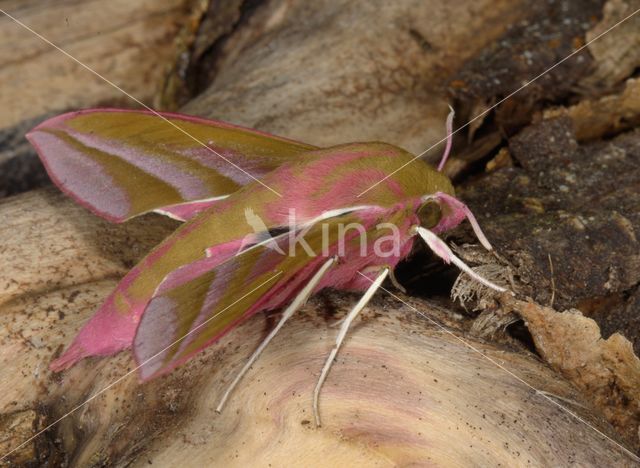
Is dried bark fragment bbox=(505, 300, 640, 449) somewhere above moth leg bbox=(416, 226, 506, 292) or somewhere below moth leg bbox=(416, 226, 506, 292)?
below

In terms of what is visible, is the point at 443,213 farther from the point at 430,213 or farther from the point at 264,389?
the point at 264,389

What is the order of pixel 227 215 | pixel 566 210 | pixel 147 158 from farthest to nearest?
1. pixel 566 210
2. pixel 147 158
3. pixel 227 215

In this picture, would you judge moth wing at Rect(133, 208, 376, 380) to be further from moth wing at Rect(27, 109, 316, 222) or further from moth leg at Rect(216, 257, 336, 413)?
moth wing at Rect(27, 109, 316, 222)

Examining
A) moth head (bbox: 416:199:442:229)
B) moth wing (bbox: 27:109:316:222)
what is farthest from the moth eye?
moth wing (bbox: 27:109:316:222)

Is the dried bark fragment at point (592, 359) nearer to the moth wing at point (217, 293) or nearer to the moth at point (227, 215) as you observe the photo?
the moth at point (227, 215)

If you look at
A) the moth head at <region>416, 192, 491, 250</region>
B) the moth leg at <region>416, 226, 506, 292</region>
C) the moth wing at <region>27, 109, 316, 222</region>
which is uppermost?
the moth wing at <region>27, 109, 316, 222</region>

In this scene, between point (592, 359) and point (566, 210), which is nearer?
point (592, 359)

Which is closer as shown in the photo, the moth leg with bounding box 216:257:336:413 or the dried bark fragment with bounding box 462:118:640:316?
the moth leg with bounding box 216:257:336:413

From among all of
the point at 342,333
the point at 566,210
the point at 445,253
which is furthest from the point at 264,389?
the point at 566,210
